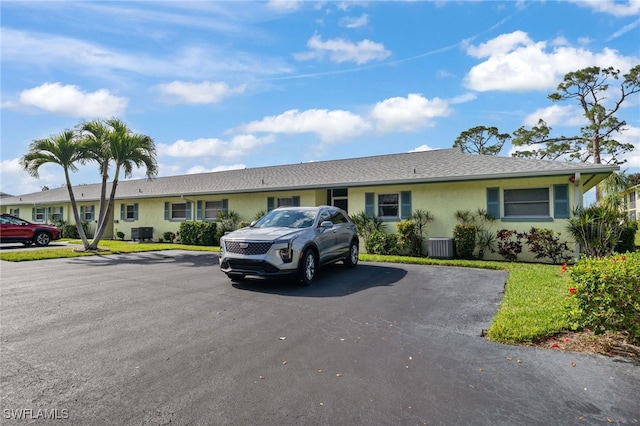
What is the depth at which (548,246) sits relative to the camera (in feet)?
39.7

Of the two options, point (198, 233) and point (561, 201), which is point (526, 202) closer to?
point (561, 201)

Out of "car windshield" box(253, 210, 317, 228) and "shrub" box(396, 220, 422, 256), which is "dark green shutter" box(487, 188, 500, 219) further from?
"car windshield" box(253, 210, 317, 228)

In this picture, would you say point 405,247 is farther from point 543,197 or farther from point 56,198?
point 56,198

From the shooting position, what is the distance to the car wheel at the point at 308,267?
779 cm

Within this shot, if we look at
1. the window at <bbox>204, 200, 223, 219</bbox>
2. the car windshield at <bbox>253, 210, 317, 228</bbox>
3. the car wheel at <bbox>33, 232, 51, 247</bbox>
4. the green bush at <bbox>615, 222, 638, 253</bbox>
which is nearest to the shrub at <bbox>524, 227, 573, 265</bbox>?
the green bush at <bbox>615, 222, 638, 253</bbox>

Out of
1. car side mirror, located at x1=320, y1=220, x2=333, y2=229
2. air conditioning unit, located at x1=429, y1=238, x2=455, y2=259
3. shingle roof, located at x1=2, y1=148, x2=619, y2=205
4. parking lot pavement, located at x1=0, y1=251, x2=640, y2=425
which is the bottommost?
parking lot pavement, located at x1=0, y1=251, x2=640, y2=425

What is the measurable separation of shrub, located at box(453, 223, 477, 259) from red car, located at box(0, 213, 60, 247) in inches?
808

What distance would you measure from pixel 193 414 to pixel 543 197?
13447 millimetres

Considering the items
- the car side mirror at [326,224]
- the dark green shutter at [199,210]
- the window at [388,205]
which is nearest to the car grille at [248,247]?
the car side mirror at [326,224]

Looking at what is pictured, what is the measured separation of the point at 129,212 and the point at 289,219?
1922 centimetres

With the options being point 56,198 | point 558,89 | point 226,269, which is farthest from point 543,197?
point 56,198

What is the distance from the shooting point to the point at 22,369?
11.8 feet

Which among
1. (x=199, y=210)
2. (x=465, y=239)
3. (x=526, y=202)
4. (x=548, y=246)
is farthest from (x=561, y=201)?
(x=199, y=210)

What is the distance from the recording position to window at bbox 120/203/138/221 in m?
23.7
